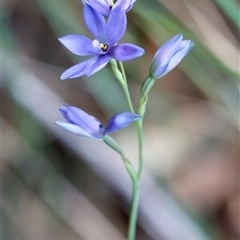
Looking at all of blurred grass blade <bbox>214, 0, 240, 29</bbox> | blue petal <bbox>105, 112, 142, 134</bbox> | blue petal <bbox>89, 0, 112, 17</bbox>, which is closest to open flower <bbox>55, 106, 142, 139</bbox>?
blue petal <bbox>105, 112, 142, 134</bbox>

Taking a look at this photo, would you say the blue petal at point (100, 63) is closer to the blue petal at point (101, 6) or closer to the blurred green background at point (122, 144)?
the blue petal at point (101, 6)

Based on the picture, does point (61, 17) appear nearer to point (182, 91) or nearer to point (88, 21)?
point (182, 91)

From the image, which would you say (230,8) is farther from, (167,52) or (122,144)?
(122,144)

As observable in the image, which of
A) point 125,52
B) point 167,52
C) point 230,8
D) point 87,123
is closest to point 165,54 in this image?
point 167,52

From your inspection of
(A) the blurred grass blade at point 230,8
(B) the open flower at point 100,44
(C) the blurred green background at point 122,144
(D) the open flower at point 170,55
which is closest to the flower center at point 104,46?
(B) the open flower at point 100,44

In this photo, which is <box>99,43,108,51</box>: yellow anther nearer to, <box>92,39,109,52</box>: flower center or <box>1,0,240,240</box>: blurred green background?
<box>92,39,109,52</box>: flower center

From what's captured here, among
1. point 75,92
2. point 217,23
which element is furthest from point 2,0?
point 217,23

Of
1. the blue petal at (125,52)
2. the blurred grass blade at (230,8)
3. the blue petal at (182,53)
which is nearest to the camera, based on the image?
the blue petal at (125,52)
